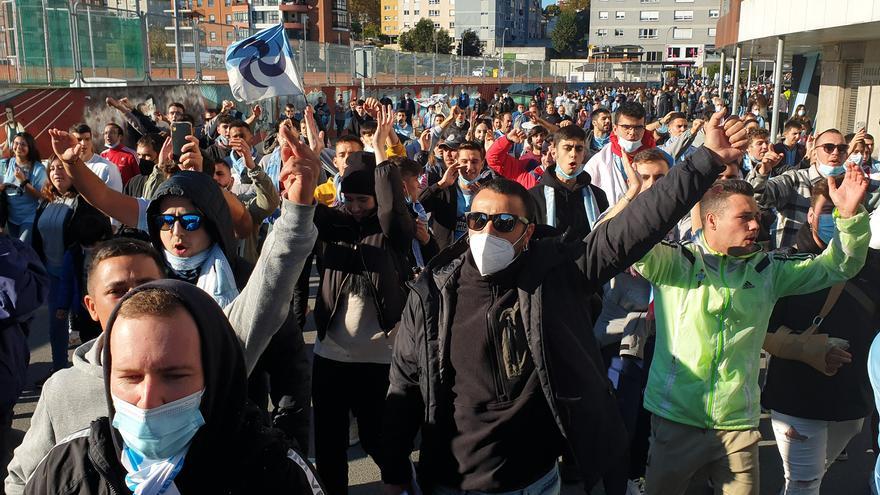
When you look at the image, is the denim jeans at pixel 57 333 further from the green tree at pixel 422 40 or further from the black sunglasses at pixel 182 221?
the green tree at pixel 422 40

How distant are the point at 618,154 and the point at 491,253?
3.64m

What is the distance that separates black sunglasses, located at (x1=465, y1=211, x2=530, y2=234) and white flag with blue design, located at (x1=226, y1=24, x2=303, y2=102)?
22.7 feet

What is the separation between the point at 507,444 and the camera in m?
2.88

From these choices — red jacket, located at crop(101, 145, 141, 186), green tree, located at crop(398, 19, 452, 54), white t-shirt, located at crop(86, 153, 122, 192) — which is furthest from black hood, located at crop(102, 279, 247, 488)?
green tree, located at crop(398, 19, 452, 54)

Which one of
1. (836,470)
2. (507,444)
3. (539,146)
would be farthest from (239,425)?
(539,146)

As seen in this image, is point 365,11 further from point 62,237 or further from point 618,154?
point 618,154

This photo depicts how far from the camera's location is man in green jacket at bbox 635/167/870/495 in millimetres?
3338

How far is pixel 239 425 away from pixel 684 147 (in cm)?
576

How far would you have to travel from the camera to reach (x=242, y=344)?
245 centimetres

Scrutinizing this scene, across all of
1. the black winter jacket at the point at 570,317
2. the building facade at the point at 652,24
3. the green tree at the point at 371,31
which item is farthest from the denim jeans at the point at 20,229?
the green tree at the point at 371,31

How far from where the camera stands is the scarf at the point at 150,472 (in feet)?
5.81

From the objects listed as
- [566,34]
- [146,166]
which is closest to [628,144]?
[146,166]

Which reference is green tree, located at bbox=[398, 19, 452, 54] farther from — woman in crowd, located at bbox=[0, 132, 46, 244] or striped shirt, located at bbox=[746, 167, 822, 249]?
striped shirt, located at bbox=[746, 167, 822, 249]

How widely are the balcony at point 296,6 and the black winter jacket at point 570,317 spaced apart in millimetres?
93233
